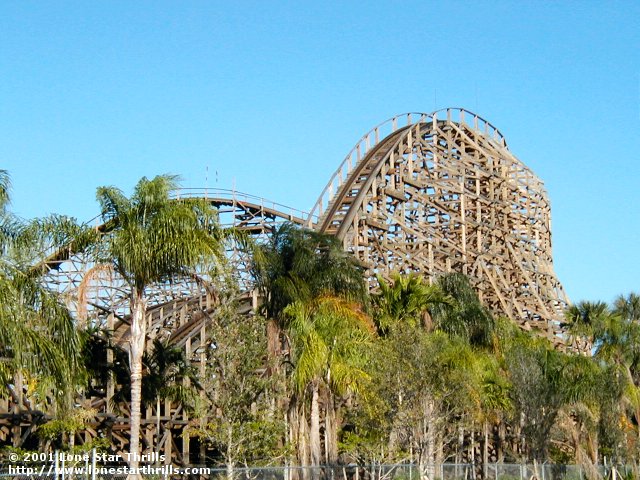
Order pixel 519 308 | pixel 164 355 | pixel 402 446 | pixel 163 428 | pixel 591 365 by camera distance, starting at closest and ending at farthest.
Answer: pixel 164 355
pixel 402 446
pixel 163 428
pixel 591 365
pixel 519 308

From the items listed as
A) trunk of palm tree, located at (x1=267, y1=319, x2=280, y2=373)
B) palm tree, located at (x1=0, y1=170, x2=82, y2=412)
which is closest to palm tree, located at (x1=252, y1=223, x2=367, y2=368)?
trunk of palm tree, located at (x1=267, y1=319, x2=280, y2=373)

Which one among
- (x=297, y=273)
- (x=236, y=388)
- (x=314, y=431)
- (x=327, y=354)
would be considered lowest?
(x=314, y=431)

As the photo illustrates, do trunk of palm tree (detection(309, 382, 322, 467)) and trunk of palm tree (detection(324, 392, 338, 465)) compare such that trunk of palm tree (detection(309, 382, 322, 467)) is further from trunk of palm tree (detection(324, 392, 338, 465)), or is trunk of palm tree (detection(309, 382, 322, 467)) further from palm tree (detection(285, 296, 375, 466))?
trunk of palm tree (detection(324, 392, 338, 465))

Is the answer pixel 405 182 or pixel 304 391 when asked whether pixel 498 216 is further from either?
pixel 304 391

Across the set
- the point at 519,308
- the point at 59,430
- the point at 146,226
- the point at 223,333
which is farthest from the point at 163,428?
the point at 519,308

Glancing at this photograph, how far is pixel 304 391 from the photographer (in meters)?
26.6

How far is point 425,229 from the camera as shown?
4275 cm

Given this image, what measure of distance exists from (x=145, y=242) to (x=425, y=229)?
74.8 feet

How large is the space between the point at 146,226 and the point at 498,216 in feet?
96.8

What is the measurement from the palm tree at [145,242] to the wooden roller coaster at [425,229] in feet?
31.1

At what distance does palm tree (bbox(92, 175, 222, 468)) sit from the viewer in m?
21.2

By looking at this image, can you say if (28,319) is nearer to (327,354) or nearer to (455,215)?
(327,354)

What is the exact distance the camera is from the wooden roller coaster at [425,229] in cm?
3697

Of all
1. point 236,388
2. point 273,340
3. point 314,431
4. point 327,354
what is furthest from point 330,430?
point 236,388
